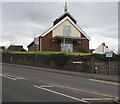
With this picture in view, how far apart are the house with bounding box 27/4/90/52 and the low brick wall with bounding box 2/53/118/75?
6.99 meters

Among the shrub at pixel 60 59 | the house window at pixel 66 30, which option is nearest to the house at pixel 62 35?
the house window at pixel 66 30

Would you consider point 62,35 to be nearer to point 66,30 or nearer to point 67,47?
point 66,30

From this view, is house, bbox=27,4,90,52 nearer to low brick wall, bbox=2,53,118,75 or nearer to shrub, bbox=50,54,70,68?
low brick wall, bbox=2,53,118,75

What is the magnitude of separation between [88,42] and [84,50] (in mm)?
3717

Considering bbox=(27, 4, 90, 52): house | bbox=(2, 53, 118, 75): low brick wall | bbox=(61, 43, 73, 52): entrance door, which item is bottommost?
bbox=(2, 53, 118, 75): low brick wall

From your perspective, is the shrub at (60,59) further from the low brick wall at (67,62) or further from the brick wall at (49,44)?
the brick wall at (49,44)

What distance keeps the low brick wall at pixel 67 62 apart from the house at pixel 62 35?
699cm

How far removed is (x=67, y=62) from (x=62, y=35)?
45.1 ft

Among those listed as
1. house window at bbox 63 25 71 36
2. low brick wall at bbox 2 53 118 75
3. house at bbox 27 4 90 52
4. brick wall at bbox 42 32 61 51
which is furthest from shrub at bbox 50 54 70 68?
house window at bbox 63 25 71 36

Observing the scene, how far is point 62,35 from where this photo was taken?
3594 cm

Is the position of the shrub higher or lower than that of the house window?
lower

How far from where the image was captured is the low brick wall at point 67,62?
66.3ft

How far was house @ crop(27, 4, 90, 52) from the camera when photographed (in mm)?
35625

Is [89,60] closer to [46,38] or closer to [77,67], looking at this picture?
[77,67]
